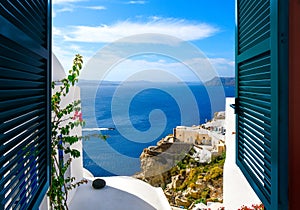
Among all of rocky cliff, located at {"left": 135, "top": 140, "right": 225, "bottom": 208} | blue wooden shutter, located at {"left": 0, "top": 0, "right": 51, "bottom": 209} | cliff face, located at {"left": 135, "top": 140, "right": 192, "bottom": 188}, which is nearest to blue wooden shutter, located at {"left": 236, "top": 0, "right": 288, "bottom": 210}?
blue wooden shutter, located at {"left": 0, "top": 0, "right": 51, "bottom": 209}

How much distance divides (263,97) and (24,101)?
41.3 inches

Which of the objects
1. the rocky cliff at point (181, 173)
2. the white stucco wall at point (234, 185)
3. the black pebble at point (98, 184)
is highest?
the white stucco wall at point (234, 185)

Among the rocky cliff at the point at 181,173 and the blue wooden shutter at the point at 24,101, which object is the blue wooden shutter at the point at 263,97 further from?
the rocky cliff at the point at 181,173

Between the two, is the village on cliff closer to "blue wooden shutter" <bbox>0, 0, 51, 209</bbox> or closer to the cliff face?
the cliff face

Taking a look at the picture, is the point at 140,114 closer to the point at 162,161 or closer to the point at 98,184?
the point at 162,161

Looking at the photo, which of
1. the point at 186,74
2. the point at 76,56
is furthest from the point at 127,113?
the point at 76,56

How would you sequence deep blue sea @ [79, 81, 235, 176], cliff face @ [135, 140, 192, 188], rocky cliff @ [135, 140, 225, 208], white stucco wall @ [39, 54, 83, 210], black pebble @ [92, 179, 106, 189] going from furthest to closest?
cliff face @ [135, 140, 192, 188], deep blue sea @ [79, 81, 235, 176], rocky cliff @ [135, 140, 225, 208], black pebble @ [92, 179, 106, 189], white stucco wall @ [39, 54, 83, 210]

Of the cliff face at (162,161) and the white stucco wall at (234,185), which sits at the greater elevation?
the white stucco wall at (234,185)

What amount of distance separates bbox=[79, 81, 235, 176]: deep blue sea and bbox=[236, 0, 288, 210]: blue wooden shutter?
6.19 m

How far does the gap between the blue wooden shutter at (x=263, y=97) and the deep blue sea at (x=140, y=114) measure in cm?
619

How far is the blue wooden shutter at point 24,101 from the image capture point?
99cm

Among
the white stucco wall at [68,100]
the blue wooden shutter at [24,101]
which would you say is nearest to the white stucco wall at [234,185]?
the white stucco wall at [68,100]

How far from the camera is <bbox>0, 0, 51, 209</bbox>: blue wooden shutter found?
3.24 feet

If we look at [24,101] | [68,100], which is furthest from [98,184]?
[24,101]
